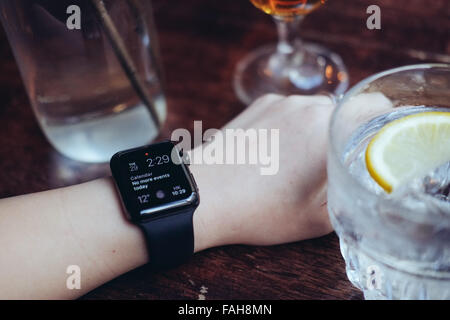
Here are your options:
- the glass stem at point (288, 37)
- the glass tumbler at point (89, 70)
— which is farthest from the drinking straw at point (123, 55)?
the glass stem at point (288, 37)

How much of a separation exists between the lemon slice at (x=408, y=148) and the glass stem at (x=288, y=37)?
12.1 inches

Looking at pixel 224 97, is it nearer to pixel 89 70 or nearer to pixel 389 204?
pixel 89 70

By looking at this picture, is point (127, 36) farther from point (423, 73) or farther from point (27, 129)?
point (423, 73)

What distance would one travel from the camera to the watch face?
56 centimetres

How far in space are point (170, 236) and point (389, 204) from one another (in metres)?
0.24

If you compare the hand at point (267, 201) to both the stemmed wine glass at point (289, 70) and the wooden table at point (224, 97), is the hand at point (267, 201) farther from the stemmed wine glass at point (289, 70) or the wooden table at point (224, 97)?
the stemmed wine glass at point (289, 70)

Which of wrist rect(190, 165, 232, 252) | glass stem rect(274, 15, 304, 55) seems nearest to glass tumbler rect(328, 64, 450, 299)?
wrist rect(190, 165, 232, 252)

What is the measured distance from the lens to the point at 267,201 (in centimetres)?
60

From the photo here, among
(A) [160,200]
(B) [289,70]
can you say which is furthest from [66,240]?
(B) [289,70]

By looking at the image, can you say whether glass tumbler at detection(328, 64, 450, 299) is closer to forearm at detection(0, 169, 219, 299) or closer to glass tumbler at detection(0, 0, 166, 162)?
forearm at detection(0, 169, 219, 299)

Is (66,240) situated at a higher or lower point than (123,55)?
lower

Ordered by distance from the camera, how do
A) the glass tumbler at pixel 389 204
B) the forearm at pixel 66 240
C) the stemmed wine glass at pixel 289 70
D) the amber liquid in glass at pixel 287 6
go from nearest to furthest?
1. the glass tumbler at pixel 389 204
2. the forearm at pixel 66 240
3. the amber liquid in glass at pixel 287 6
4. the stemmed wine glass at pixel 289 70

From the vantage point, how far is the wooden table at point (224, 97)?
0.58 metres
